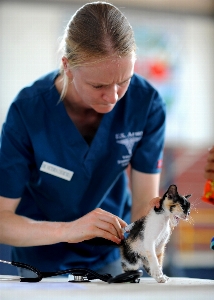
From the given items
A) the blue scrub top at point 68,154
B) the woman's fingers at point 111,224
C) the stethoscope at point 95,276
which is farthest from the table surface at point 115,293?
the blue scrub top at point 68,154

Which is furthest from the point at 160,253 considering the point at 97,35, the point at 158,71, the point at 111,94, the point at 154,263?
the point at 158,71

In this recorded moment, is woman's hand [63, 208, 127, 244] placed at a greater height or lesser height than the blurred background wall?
lesser

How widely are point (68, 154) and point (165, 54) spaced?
2.67 meters

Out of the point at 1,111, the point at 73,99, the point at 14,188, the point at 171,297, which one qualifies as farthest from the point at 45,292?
the point at 1,111

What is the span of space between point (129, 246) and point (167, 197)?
0.12 metres

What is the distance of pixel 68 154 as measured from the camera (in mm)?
1111

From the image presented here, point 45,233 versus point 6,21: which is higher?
point 6,21

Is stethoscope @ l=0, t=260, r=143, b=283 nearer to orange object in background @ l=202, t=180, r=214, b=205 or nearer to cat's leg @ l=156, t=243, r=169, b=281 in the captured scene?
cat's leg @ l=156, t=243, r=169, b=281

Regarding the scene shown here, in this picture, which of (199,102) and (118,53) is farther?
(199,102)

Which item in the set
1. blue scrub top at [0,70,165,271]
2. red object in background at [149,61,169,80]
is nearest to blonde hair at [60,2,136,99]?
blue scrub top at [0,70,165,271]

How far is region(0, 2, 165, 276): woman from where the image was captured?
1.08m

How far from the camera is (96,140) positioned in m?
1.11

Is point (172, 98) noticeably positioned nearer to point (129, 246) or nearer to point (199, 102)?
point (199, 102)

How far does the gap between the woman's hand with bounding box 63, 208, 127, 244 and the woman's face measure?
223 mm
